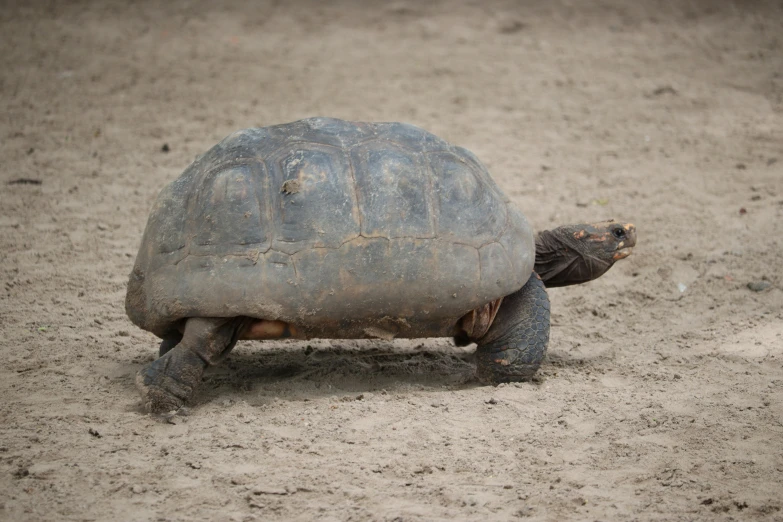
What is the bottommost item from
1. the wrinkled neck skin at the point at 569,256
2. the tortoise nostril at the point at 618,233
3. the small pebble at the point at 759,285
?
the small pebble at the point at 759,285

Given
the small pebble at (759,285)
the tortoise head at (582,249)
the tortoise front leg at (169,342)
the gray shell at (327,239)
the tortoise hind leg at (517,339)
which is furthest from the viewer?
the small pebble at (759,285)

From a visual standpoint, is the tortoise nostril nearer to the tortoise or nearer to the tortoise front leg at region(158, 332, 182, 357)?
the tortoise

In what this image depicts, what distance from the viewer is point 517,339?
4594mm

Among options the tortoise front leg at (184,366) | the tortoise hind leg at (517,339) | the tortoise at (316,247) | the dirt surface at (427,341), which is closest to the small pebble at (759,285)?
the dirt surface at (427,341)

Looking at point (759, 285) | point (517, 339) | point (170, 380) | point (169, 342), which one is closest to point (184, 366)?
point (170, 380)

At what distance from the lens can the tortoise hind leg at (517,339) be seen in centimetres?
459

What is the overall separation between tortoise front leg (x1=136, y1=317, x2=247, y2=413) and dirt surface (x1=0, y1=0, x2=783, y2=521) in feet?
0.37

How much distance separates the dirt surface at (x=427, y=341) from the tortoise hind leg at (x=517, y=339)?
5.0 inches

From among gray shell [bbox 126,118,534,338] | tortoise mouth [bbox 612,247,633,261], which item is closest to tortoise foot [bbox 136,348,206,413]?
gray shell [bbox 126,118,534,338]

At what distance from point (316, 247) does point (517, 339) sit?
1.24m

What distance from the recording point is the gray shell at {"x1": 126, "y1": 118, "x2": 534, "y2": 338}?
158 inches

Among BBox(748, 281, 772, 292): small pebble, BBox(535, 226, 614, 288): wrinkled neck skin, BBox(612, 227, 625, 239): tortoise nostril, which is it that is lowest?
BBox(748, 281, 772, 292): small pebble

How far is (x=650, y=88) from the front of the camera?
364 inches

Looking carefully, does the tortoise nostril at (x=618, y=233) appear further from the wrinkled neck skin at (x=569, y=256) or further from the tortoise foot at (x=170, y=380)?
the tortoise foot at (x=170, y=380)
